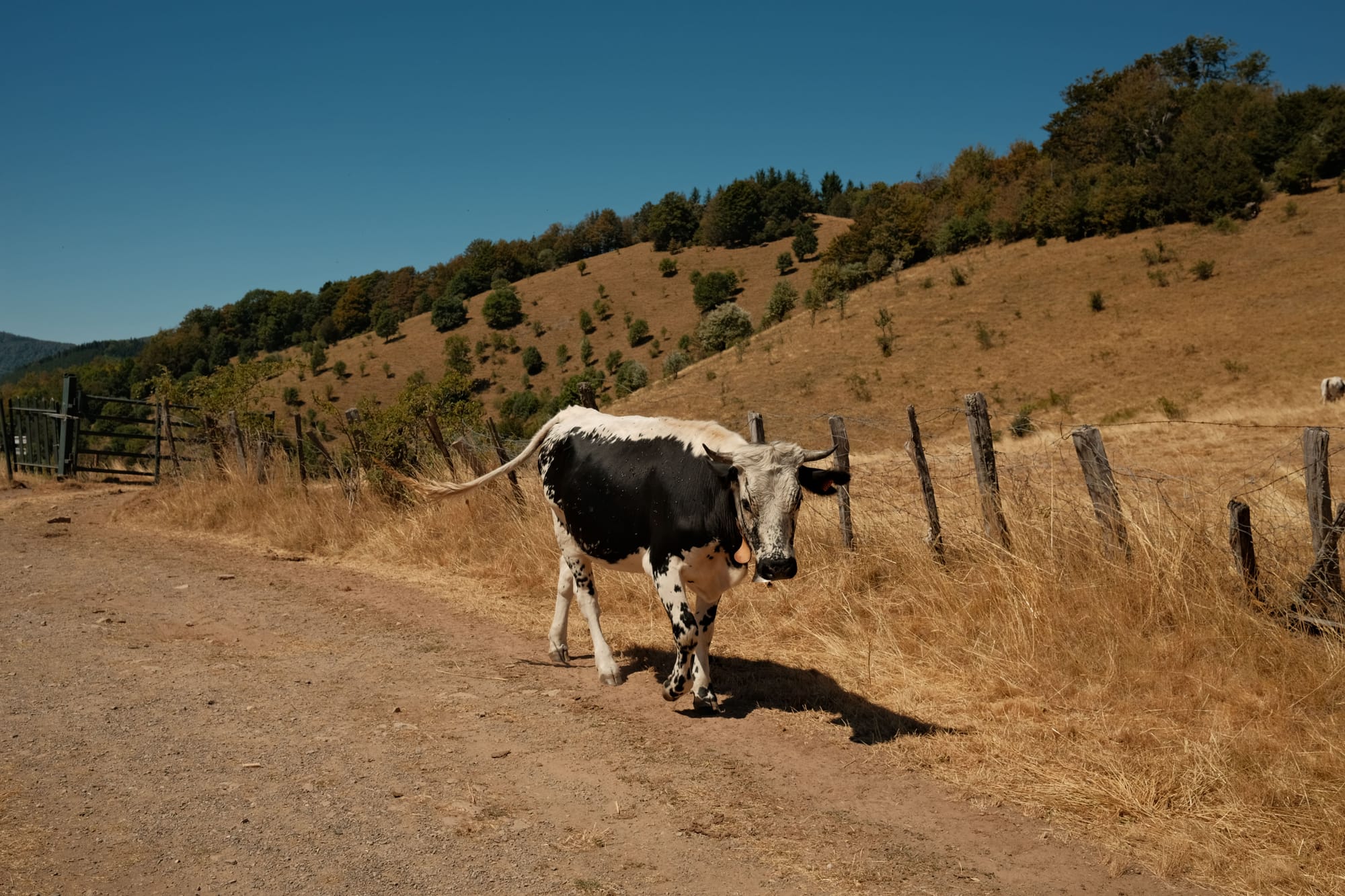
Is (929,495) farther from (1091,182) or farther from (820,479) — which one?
(1091,182)

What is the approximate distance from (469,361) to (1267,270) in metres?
68.7

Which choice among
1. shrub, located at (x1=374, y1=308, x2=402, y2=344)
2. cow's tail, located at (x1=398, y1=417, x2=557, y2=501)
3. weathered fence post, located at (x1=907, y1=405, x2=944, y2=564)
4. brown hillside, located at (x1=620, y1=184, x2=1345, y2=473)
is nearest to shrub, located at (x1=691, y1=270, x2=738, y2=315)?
brown hillside, located at (x1=620, y1=184, x2=1345, y2=473)

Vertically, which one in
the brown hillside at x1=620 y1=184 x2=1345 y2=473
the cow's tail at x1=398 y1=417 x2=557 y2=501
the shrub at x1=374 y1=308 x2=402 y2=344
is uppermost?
the shrub at x1=374 y1=308 x2=402 y2=344

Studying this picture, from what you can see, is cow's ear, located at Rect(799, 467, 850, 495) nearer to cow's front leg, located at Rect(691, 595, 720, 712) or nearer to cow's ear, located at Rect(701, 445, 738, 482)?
cow's ear, located at Rect(701, 445, 738, 482)

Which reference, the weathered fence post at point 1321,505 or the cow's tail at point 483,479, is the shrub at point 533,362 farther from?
the weathered fence post at point 1321,505

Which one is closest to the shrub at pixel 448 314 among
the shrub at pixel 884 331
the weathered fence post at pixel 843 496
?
the shrub at pixel 884 331

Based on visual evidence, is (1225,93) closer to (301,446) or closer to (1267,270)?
(1267,270)

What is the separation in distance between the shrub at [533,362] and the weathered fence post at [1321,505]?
85.8 meters

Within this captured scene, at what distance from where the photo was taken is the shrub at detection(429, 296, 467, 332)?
101m

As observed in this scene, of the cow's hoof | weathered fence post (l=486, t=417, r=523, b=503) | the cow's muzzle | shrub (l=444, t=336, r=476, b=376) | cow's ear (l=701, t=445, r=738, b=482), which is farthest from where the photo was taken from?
shrub (l=444, t=336, r=476, b=376)

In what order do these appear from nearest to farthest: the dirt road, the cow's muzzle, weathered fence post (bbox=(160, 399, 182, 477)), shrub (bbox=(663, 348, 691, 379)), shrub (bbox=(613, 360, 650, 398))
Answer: the dirt road < the cow's muzzle < weathered fence post (bbox=(160, 399, 182, 477)) < shrub (bbox=(663, 348, 691, 379)) < shrub (bbox=(613, 360, 650, 398))

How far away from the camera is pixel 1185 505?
6980 mm

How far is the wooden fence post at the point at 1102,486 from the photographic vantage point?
6719 mm

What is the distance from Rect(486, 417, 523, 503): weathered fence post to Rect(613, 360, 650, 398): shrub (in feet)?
177
